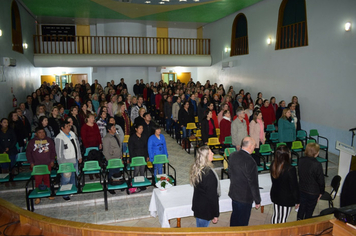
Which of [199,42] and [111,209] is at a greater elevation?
[199,42]

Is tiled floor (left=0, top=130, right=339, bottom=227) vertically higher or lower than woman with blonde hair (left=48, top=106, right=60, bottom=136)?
lower

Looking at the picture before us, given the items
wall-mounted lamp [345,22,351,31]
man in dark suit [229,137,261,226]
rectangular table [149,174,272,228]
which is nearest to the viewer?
man in dark suit [229,137,261,226]

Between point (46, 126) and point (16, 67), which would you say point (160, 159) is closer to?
point (46, 126)

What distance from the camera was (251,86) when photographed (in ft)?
41.4

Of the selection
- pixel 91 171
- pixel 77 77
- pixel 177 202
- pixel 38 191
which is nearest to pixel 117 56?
pixel 77 77

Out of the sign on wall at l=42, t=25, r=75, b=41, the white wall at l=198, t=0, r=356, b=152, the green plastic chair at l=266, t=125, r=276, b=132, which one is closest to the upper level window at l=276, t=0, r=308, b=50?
the white wall at l=198, t=0, r=356, b=152

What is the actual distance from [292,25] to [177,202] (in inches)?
324

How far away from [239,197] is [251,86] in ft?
32.0

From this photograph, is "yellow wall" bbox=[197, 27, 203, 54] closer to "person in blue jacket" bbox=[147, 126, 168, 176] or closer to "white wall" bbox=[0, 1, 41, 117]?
"white wall" bbox=[0, 1, 41, 117]


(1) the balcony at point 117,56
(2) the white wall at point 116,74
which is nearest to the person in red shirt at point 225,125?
(1) the balcony at point 117,56

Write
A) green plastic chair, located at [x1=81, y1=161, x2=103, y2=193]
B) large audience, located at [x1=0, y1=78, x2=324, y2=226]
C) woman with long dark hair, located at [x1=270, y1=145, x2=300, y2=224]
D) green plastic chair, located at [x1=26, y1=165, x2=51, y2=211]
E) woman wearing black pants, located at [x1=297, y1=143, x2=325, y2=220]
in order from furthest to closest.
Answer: large audience, located at [x1=0, y1=78, x2=324, y2=226] < green plastic chair, located at [x1=81, y1=161, x2=103, y2=193] < green plastic chair, located at [x1=26, y1=165, x2=51, y2=211] < woman wearing black pants, located at [x1=297, y1=143, x2=325, y2=220] < woman with long dark hair, located at [x1=270, y1=145, x2=300, y2=224]

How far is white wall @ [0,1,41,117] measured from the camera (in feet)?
28.5

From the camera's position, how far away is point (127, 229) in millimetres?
2619

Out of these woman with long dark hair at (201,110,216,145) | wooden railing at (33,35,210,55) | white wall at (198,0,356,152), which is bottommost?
woman with long dark hair at (201,110,216,145)
